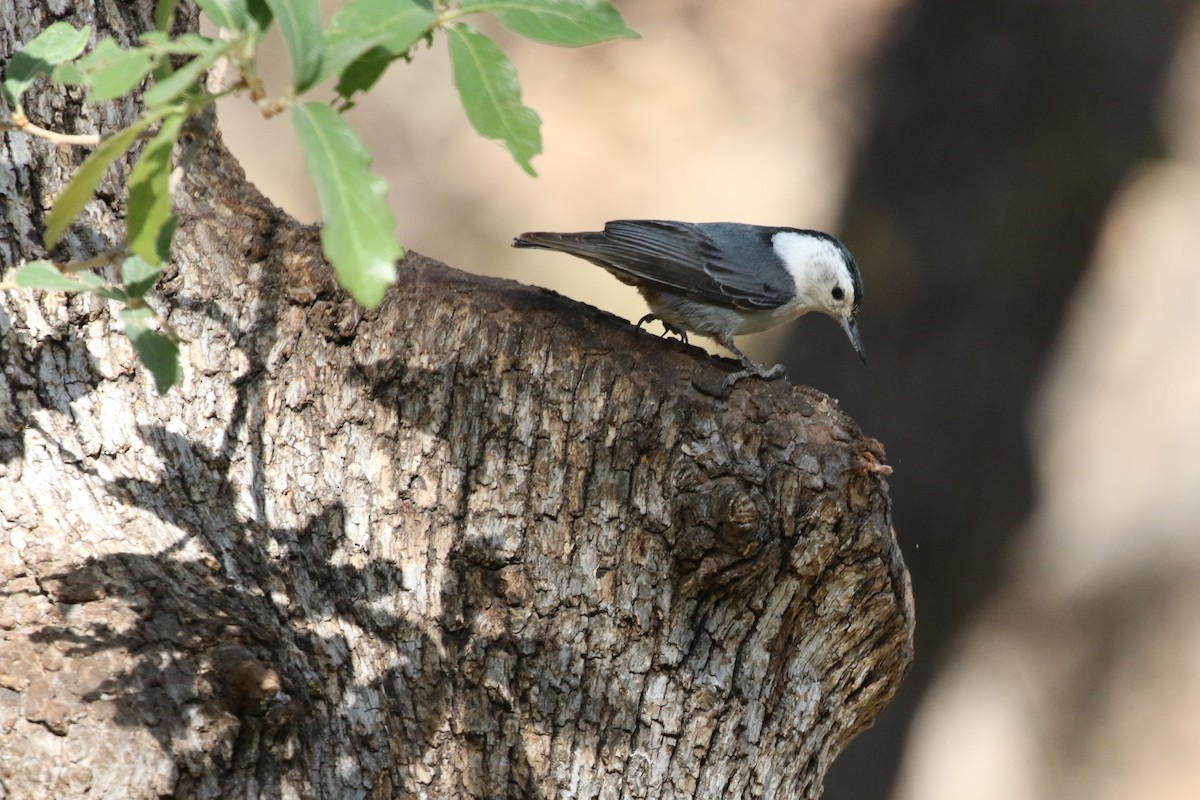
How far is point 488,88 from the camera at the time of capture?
1.16 m

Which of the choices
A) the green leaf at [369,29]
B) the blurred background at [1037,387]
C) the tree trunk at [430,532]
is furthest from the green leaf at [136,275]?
the blurred background at [1037,387]

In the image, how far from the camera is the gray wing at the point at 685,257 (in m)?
3.05

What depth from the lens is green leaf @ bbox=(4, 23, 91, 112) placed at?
148 cm

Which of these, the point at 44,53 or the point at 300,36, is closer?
the point at 300,36

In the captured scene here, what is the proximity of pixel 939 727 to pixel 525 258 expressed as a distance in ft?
11.8

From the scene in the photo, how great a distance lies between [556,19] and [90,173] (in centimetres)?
49

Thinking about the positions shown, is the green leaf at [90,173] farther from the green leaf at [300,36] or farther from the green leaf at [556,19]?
the green leaf at [556,19]

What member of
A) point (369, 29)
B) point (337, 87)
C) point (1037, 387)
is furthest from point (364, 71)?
point (1037, 387)

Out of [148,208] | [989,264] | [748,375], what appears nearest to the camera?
[148,208]

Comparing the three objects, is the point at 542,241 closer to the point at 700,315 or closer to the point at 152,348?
the point at 700,315

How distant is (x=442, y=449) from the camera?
2125mm

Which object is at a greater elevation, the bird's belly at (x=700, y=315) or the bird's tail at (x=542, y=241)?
the bird's belly at (x=700, y=315)

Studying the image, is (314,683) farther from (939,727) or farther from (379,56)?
(939,727)

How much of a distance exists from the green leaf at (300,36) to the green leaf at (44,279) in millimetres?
601
